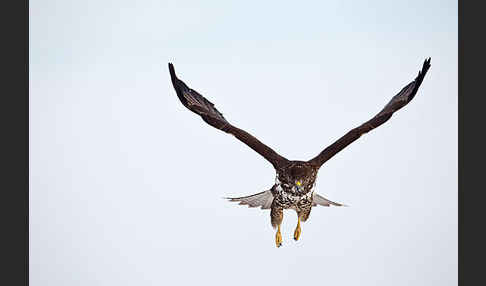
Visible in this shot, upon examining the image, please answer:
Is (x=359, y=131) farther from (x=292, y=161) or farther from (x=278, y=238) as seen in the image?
(x=278, y=238)

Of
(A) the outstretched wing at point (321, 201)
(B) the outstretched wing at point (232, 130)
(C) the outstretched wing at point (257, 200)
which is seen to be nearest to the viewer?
(B) the outstretched wing at point (232, 130)

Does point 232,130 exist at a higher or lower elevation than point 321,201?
higher

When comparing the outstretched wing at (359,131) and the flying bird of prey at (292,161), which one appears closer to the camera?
the flying bird of prey at (292,161)

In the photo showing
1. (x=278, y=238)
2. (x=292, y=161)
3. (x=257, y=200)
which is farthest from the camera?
(x=257, y=200)

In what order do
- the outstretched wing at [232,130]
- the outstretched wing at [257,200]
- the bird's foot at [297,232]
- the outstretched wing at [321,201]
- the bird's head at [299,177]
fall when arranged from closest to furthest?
the bird's head at [299,177]
the outstretched wing at [232,130]
the bird's foot at [297,232]
the outstretched wing at [257,200]
the outstretched wing at [321,201]

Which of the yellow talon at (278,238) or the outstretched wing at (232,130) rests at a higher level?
the outstretched wing at (232,130)

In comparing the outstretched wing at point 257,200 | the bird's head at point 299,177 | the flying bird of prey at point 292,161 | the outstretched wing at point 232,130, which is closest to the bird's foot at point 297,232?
the flying bird of prey at point 292,161

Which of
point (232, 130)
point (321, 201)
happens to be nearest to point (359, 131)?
point (321, 201)

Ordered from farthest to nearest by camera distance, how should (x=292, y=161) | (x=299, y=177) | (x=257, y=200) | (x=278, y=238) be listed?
(x=257, y=200) → (x=278, y=238) → (x=292, y=161) → (x=299, y=177)

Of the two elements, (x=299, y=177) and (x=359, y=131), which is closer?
(x=299, y=177)

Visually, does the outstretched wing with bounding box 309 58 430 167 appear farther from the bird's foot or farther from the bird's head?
the bird's foot

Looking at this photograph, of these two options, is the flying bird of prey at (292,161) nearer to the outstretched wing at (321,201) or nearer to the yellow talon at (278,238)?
the yellow talon at (278,238)

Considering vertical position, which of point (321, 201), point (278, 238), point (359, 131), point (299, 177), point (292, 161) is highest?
point (359, 131)

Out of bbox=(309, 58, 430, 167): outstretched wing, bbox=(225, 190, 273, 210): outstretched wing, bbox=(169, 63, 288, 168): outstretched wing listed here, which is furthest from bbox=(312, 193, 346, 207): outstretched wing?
bbox=(169, 63, 288, 168): outstretched wing
